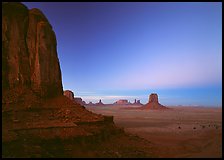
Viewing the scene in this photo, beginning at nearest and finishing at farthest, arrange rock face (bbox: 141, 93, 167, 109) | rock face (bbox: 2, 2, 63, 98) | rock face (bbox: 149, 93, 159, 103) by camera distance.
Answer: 1. rock face (bbox: 2, 2, 63, 98)
2. rock face (bbox: 141, 93, 167, 109)
3. rock face (bbox: 149, 93, 159, 103)

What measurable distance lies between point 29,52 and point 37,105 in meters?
7.01

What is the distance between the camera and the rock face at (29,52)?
79.4 ft

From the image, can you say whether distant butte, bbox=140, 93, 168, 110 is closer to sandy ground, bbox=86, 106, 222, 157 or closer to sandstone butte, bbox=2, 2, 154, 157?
sandy ground, bbox=86, 106, 222, 157

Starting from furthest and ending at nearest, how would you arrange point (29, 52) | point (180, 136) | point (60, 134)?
point (180, 136) < point (29, 52) < point (60, 134)

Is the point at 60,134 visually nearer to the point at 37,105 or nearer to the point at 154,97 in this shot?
the point at 37,105

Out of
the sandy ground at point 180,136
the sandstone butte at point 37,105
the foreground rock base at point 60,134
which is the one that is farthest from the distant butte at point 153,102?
the sandstone butte at point 37,105

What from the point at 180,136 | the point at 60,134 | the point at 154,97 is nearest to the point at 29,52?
the point at 60,134

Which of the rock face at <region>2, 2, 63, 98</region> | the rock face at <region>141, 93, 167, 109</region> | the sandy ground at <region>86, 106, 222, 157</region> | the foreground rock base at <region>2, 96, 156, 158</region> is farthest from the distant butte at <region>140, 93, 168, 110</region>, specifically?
the rock face at <region>2, 2, 63, 98</region>

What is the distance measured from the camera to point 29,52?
26500 mm

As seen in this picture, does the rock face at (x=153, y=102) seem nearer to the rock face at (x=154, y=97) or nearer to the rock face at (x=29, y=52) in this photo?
the rock face at (x=154, y=97)

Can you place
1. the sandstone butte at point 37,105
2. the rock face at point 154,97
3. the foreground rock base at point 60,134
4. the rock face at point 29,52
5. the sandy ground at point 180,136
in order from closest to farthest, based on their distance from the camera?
1. the foreground rock base at point 60,134
2. the sandstone butte at point 37,105
3. the sandy ground at point 180,136
4. the rock face at point 29,52
5. the rock face at point 154,97

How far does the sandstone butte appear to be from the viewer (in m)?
18.0

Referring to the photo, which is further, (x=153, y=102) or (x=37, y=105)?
(x=153, y=102)

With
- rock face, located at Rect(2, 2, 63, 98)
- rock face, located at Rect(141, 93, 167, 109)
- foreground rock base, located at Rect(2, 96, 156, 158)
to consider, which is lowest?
rock face, located at Rect(141, 93, 167, 109)
